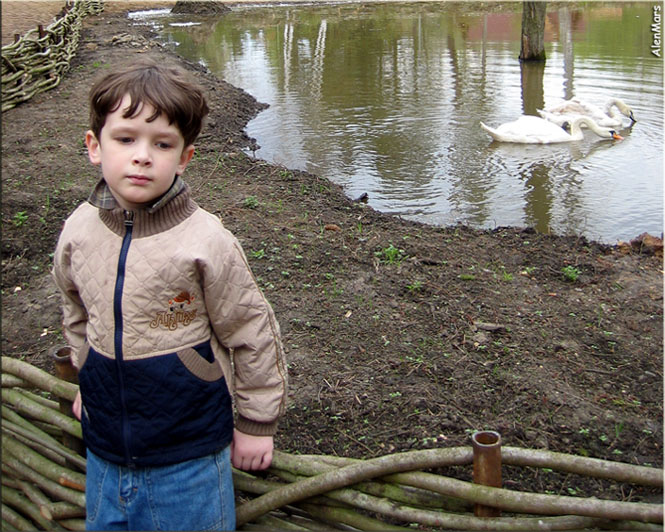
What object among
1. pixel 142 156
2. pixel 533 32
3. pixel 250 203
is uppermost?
pixel 533 32

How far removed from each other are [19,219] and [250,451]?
3.73 m

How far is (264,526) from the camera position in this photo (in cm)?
245

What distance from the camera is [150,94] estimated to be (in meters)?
2.00

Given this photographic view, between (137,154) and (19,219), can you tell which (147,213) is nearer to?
(137,154)

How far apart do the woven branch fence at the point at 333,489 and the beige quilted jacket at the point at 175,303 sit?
33 centimetres

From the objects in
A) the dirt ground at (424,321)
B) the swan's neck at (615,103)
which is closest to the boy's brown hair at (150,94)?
the dirt ground at (424,321)

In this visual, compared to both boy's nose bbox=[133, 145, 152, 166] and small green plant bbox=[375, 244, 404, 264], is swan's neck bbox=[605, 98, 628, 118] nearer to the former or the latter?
small green plant bbox=[375, 244, 404, 264]

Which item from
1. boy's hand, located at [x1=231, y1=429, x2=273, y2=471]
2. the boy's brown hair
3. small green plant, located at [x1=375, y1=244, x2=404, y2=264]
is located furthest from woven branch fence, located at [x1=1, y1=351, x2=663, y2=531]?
small green plant, located at [x1=375, y1=244, x2=404, y2=264]

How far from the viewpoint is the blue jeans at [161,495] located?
6.83ft

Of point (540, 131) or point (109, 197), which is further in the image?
point (540, 131)

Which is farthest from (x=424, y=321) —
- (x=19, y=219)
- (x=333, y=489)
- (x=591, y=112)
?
(x=591, y=112)

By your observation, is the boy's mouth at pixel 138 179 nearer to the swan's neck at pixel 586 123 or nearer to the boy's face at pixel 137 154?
the boy's face at pixel 137 154

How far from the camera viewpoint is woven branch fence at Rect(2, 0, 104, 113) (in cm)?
944

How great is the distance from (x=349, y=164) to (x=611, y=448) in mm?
5117
